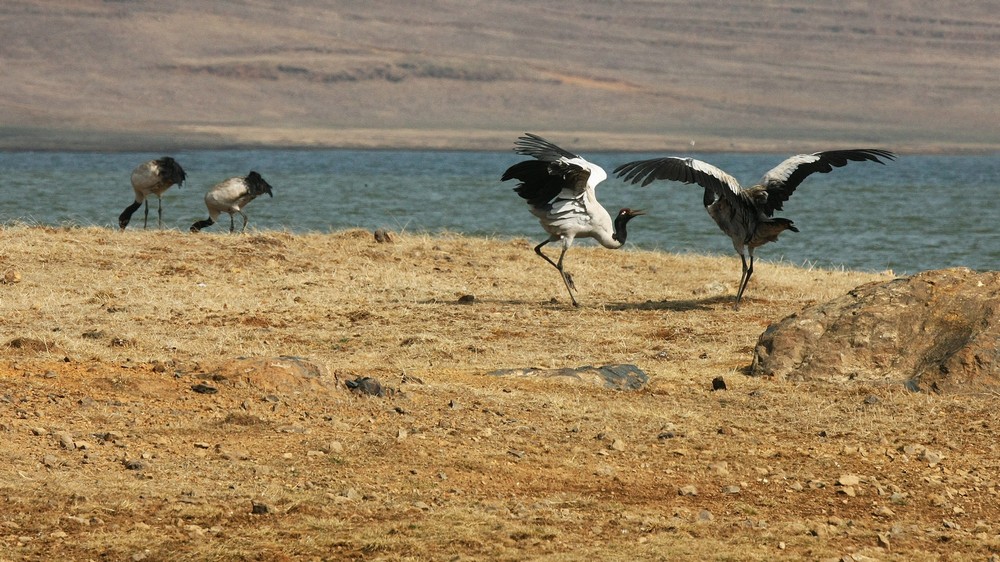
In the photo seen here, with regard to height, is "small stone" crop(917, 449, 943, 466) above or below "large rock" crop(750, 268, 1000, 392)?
below

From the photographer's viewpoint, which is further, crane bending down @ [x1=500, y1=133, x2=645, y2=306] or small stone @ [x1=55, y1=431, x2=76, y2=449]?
crane bending down @ [x1=500, y1=133, x2=645, y2=306]

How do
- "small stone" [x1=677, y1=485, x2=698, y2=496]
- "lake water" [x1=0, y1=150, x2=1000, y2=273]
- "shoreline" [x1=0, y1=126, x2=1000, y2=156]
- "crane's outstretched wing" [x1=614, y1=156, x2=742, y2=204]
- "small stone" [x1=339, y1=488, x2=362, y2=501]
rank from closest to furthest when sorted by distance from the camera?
1. "small stone" [x1=339, y1=488, x2=362, y2=501]
2. "small stone" [x1=677, y1=485, x2=698, y2=496]
3. "crane's outstretched wing" [x1=614, y1=156, x2=742, y2=204]
4. "lake water" [x1=0, y1=150, x2=1000, y2=273]
5. "shoreline" [x1=0, y1=126, x2=1000, y2=156]

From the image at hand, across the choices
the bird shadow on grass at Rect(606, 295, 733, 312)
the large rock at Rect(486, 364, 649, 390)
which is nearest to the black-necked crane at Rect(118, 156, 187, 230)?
the bird shadow on grass at Rect(606, 295, 733, 312)

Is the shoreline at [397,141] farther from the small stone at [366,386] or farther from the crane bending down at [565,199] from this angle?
the small stone at [366,386]

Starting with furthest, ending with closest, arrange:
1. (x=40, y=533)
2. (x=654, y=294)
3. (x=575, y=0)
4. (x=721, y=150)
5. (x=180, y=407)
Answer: (x=575, y=0) < (x=721, y=150) < (x=654, y=294) < (x=180, y=407) < (x=40, y=533)

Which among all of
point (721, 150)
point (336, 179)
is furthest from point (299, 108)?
point (336, 179)

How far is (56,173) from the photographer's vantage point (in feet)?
129

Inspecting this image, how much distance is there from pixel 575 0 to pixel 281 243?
419 ft

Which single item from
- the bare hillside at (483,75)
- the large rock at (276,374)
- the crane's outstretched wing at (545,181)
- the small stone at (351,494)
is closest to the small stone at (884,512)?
the small stone at (351,494)

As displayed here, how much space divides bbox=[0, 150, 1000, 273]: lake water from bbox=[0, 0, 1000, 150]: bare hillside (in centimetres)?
1690

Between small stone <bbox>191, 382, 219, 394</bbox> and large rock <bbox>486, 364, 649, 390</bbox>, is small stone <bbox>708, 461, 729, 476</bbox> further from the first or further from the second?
small stone <bbox>191, 382, 219, 394</bbox>

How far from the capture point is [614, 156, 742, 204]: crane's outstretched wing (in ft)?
38.0

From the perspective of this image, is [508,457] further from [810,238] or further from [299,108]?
[299,108]

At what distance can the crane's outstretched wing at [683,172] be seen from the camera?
11.6 m
